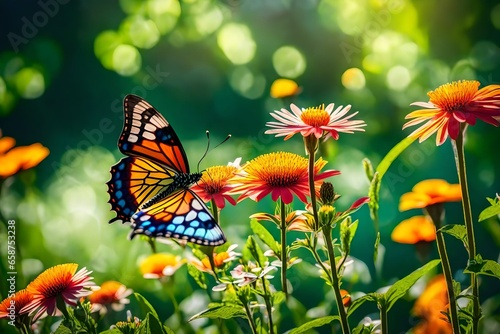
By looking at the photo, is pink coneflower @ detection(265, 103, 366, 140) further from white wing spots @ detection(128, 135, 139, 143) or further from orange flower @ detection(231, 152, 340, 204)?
white wing spots @ detection(128, 135, 139, 143)

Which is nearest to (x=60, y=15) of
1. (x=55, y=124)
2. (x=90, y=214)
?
(x=55, y=124)

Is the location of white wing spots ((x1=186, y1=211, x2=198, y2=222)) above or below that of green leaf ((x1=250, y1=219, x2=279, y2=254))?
above

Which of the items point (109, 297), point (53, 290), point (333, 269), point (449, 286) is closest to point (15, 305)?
point (53, 290)

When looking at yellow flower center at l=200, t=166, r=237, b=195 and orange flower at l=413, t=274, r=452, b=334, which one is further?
orange flower at l=413, t=274, r=452, b=334

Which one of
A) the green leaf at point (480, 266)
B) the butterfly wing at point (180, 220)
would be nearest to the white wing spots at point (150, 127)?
the butterfly wing at point (180, 220)

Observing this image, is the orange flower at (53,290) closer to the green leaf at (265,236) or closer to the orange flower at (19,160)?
the green leaf at (265,236)

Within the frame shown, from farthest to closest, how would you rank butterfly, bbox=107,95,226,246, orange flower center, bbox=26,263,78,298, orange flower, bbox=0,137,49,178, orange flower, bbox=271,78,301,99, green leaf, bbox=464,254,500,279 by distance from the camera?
orange flower, bbox=271,78,301,99, orange flower, bbox=0,137,49,178, butterfly, bbox=107,95,226,246, orange flower center, bbox=26,263,78,298, green leaf, bbox=464,254,500,279

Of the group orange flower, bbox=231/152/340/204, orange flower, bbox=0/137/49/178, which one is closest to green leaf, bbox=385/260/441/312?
orange flower, bbox=231/152/340/204
